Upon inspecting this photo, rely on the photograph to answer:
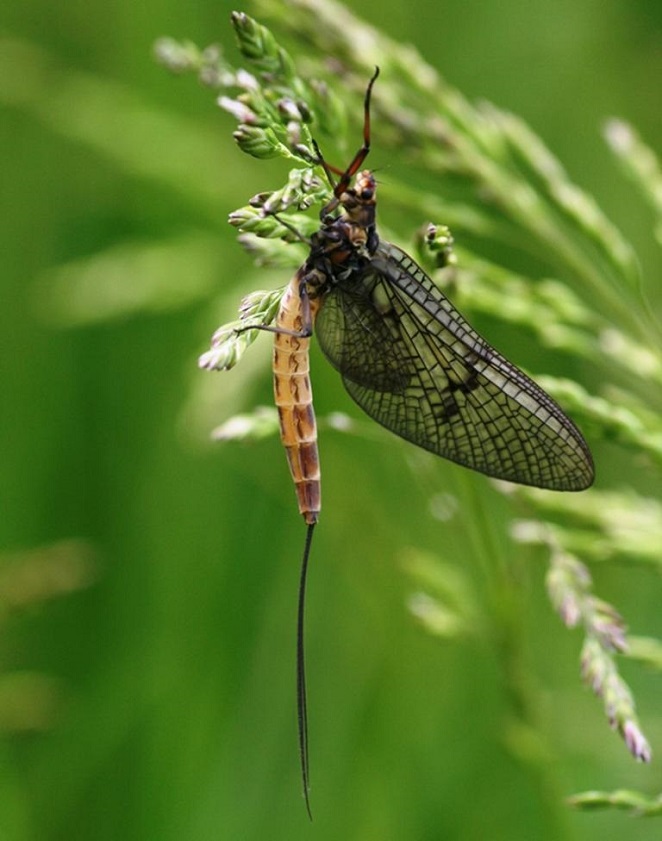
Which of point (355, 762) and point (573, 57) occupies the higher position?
point (573, 57)

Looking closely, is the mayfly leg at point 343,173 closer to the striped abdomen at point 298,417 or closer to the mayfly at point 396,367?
the mayfly at point 396,367

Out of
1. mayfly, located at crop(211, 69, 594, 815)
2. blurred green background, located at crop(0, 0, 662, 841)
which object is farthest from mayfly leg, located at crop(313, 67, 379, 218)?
blurred green background, located at crop(0, 0, 662, 841)

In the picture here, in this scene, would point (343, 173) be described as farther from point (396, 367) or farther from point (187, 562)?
point (187, 562)

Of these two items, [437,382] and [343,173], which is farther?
[437,382]

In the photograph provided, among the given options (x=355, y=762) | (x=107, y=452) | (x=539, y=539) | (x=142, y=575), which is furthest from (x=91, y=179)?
(x=539, y=539)

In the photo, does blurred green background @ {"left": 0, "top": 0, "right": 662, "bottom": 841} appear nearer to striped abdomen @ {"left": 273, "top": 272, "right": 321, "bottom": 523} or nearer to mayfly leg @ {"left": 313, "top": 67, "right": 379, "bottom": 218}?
striped abdomen @ {"left": 273, "top": 272, "right": 321, "bottom": 523}

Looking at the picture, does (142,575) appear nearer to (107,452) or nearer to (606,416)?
(107,452)

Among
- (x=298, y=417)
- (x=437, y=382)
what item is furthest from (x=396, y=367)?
(x=298, y=417)
